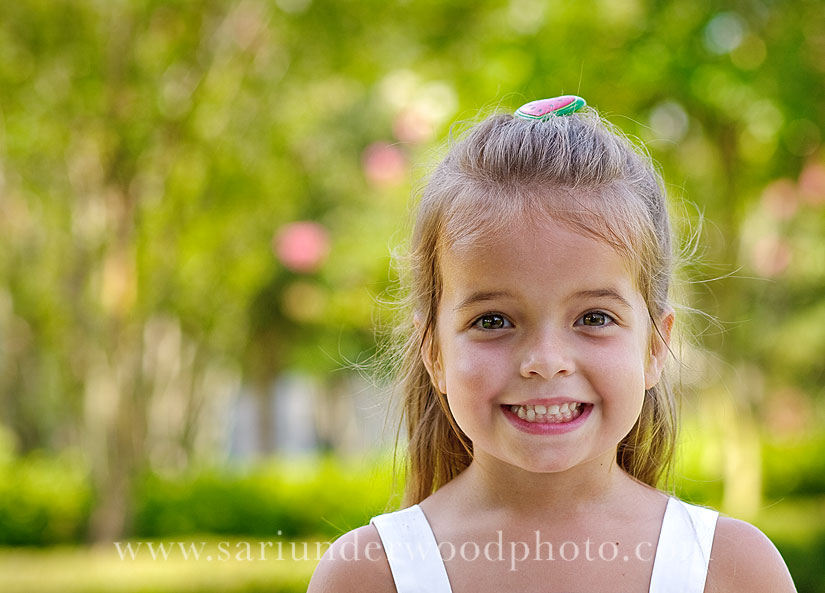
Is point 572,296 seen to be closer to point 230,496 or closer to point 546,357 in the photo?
point 546,357

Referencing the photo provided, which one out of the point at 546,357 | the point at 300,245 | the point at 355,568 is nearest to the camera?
the point at 546,357

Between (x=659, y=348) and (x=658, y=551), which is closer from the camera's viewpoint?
(x=658, y=551)

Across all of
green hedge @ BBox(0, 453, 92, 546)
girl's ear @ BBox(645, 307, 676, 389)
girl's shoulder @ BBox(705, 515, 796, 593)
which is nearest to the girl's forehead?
girl's ear @ BBox(645, 307, 676, 389)

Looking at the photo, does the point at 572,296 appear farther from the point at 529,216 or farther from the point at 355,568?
the point at 355,568

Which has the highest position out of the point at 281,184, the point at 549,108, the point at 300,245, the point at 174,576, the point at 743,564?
the point at 281,184

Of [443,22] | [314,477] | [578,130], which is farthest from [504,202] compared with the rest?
[314,477]

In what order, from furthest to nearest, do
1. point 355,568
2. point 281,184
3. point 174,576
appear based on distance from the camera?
1. point 281,184
2. point 174,576
3. point 355,568

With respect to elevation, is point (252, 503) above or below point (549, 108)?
below

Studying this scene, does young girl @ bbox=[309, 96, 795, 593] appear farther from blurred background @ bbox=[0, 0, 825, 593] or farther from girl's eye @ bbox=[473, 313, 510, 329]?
blurred background @ bbox=[0, 0, 825, 593]

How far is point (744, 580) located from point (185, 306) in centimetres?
1050

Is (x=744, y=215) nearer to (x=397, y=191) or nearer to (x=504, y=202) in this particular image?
(x=397, y=191)

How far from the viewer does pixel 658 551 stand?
60.3 inches

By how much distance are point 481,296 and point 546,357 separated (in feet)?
0.44

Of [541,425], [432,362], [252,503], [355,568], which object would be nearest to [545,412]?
[541,425]
